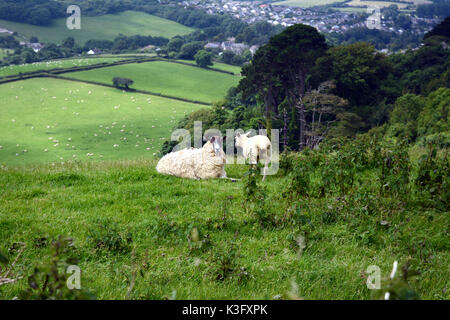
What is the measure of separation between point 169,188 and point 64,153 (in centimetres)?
5860

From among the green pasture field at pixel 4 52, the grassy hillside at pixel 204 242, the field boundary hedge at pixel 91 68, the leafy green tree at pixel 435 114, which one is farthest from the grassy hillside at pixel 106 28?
the grassy hillside at pixel 204 242

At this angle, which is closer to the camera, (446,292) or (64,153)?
(446,292)

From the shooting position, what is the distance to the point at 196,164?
407 inches

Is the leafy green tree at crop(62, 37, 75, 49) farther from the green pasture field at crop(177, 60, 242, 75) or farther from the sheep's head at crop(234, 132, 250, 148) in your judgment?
the sheep's head at crop(234, 132, 250, 148)

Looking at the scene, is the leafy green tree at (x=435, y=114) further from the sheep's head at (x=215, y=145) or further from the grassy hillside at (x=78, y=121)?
the grassy hillside at (x=78, y=121)

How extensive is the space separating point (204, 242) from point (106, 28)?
14639cm

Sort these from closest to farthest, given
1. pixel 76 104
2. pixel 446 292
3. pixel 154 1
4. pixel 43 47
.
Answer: pixel 446 292 < pixel 76 104 < pixel 43 47 < pixel 154 1

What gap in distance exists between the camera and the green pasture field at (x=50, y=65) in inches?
3656

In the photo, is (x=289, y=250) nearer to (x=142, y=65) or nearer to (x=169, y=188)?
(x=169, y=188)

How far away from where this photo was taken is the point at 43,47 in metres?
114

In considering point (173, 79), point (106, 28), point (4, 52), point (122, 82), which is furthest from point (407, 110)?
point (106, 28)

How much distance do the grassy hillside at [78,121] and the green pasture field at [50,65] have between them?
6.37 metres
